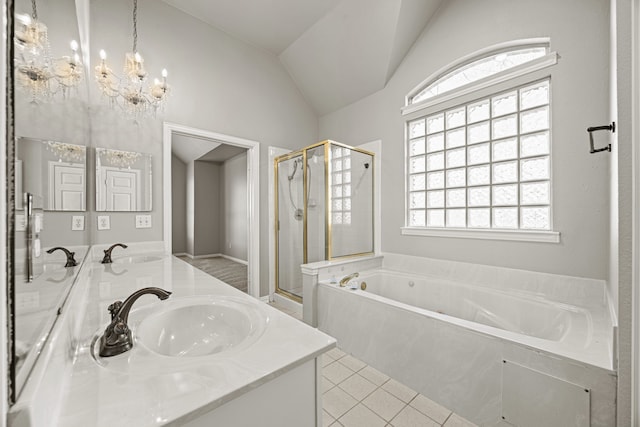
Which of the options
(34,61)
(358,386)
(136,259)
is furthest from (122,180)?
(358,386)

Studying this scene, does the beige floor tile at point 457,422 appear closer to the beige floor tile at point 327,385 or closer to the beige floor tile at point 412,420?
the beige floor tile at point 412,420

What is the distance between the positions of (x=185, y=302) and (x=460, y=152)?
8.50 feet

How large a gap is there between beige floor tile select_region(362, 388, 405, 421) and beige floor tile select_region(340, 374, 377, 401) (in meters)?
0.04

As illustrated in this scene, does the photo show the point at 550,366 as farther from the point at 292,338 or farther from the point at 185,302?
the point at 185,302

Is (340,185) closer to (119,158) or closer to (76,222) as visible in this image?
(119,158)

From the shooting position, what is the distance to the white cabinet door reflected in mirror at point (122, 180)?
2.14m

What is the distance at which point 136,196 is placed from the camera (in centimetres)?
230

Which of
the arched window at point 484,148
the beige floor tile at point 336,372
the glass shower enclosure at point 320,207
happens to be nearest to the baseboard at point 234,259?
the glass shower enclosure at point 320,207

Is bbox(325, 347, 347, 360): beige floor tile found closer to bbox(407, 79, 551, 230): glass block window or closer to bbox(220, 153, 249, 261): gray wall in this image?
bbox(407, 79, 551, 230): glass block window

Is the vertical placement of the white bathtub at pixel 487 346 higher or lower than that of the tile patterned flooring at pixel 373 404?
higher

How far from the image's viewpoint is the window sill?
1934 mm

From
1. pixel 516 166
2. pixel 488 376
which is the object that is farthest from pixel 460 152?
pixel 488 376

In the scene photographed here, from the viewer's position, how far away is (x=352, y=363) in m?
1.93

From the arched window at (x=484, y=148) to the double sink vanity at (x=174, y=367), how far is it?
217 cm
